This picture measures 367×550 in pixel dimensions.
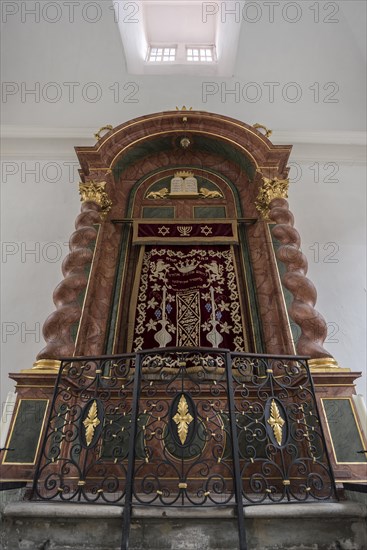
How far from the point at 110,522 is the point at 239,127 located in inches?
166

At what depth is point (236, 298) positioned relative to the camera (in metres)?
4.03

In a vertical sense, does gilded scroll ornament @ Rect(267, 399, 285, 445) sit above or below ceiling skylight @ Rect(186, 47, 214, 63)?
below

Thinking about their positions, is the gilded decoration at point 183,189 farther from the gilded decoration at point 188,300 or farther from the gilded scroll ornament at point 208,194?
the gilded decoration at point 188,300

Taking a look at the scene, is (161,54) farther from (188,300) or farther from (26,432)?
(26,432)

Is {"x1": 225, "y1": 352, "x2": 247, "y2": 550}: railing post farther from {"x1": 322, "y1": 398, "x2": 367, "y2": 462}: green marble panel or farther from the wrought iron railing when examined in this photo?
{"x1": 322, "y1": 398, "x2": 367, "y2": 462}: green marble panel

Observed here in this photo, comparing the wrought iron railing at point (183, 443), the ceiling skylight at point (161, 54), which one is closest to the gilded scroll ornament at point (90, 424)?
the wrought iron railing at point (183, 443)

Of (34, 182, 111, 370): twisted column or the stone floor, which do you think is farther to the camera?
(34, 182, 111, 370): twisted column

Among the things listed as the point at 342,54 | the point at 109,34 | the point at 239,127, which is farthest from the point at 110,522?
the point at 342,54

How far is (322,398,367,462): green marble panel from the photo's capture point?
107 inches

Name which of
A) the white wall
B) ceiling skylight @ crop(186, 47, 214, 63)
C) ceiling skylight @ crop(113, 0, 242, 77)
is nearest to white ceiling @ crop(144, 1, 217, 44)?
ceiling skylight @ crop(113, 0, 242, 77)

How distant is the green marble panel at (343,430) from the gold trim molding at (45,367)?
218 centimetres

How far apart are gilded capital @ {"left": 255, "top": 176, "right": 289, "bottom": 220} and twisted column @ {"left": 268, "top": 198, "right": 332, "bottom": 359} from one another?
4 centimetres

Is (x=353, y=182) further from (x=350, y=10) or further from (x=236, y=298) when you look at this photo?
(x=236, y=298)

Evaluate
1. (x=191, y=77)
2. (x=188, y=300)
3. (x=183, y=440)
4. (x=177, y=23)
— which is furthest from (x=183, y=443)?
(x=177, y=23)
